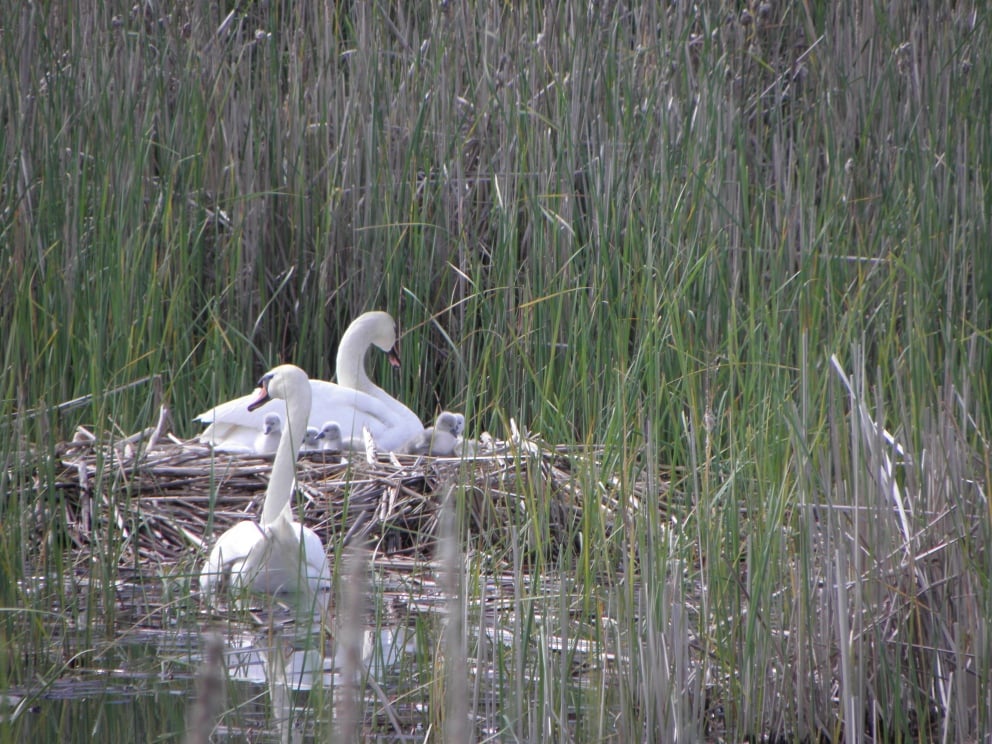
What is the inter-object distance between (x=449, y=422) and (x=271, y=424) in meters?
0.56

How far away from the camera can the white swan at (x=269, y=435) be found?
4.08 m

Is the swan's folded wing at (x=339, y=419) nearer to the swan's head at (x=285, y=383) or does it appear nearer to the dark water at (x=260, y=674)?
the swan's head at (x=285, y=383)

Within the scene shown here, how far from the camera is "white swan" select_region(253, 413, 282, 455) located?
4078 millimetres

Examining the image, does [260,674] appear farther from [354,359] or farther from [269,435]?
[354,359]

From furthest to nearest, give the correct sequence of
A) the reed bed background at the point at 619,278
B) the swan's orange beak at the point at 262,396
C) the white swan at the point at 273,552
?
the swan's orange beak at the point at 262,396
the white swan at the point at 273,552
the reed bed background at the point at 619,278

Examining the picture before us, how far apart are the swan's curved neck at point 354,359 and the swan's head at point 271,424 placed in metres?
0.41

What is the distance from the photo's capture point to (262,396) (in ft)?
12.9

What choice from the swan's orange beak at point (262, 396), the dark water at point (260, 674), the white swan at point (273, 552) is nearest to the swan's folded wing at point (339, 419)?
the swan's orange beak at point (262, 396)

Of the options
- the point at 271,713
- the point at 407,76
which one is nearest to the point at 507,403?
the point at 407,76

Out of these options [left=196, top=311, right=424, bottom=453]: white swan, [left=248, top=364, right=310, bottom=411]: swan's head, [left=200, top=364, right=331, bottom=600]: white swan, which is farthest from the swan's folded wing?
[left=200, top=364, right=331, bottom=600]: white swan

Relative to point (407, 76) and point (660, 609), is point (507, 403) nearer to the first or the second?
point (407, 76)

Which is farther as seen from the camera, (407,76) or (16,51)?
(407,76)

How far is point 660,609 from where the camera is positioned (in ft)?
7.08

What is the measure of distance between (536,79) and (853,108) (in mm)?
1139
